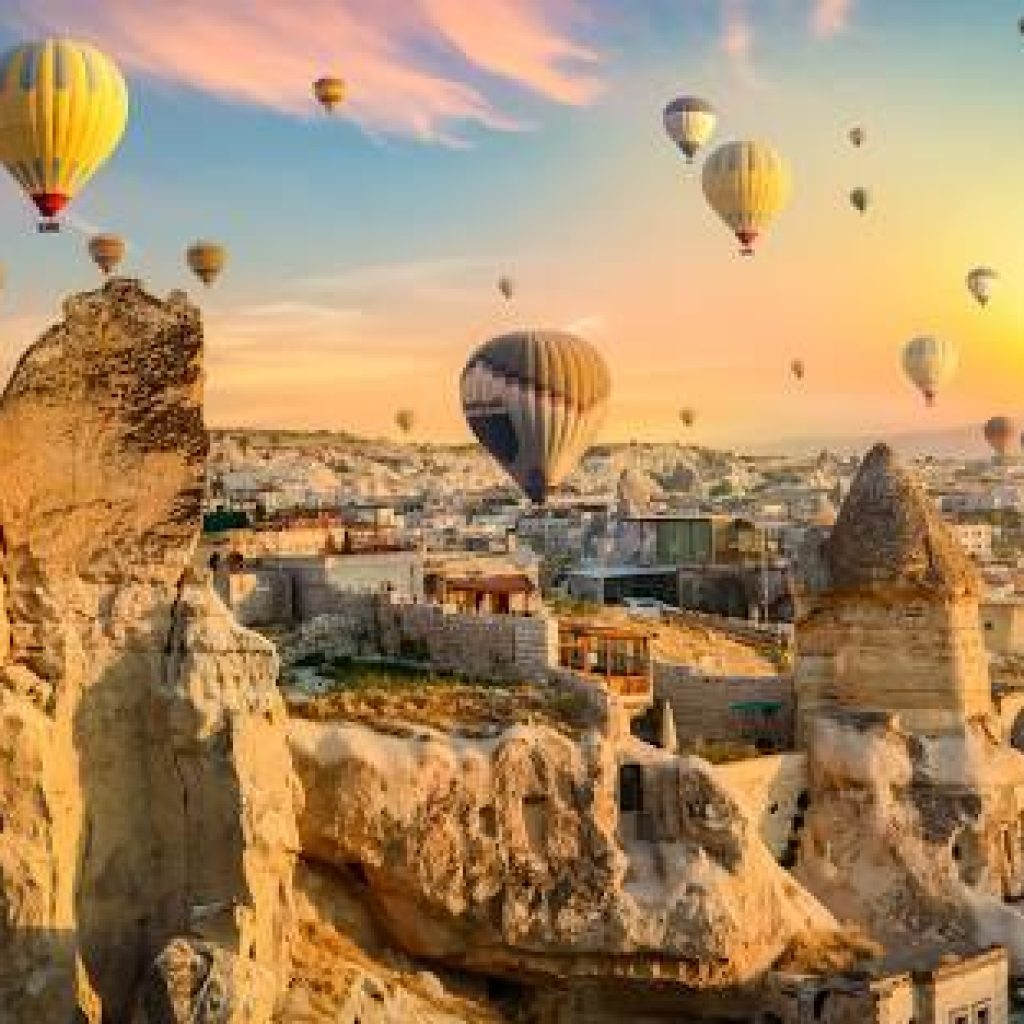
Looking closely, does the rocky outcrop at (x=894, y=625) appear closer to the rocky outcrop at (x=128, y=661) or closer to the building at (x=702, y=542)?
the rocky outcrop at (x=128, y=661)

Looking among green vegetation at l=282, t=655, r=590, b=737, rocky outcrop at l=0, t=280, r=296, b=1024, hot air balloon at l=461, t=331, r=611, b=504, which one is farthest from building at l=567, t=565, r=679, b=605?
rocky outcrop at l=0, t=280, r=296, b=1024

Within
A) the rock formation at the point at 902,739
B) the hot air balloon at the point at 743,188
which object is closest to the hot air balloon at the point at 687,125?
the hot air balloon at the point at 743,188

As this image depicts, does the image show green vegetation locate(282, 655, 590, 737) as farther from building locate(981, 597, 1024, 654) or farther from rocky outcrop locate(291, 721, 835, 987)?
building locate(981, 597, 1024, 654)

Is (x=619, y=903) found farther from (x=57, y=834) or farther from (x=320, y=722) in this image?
(x=57, y=834)

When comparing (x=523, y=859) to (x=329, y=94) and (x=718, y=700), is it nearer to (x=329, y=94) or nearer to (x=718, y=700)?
(x=718, y=700)

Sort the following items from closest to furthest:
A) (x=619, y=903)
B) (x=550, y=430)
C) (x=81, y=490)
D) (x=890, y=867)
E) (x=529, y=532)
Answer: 1. (x=81, y=490)
2. (x=619, y=903)
3. (x=890, y=867)
4. (x=550, y=430)
5. (x=529, y=532)

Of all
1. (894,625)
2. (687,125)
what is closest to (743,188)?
(687,125)

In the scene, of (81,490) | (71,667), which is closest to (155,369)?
(81,490)
